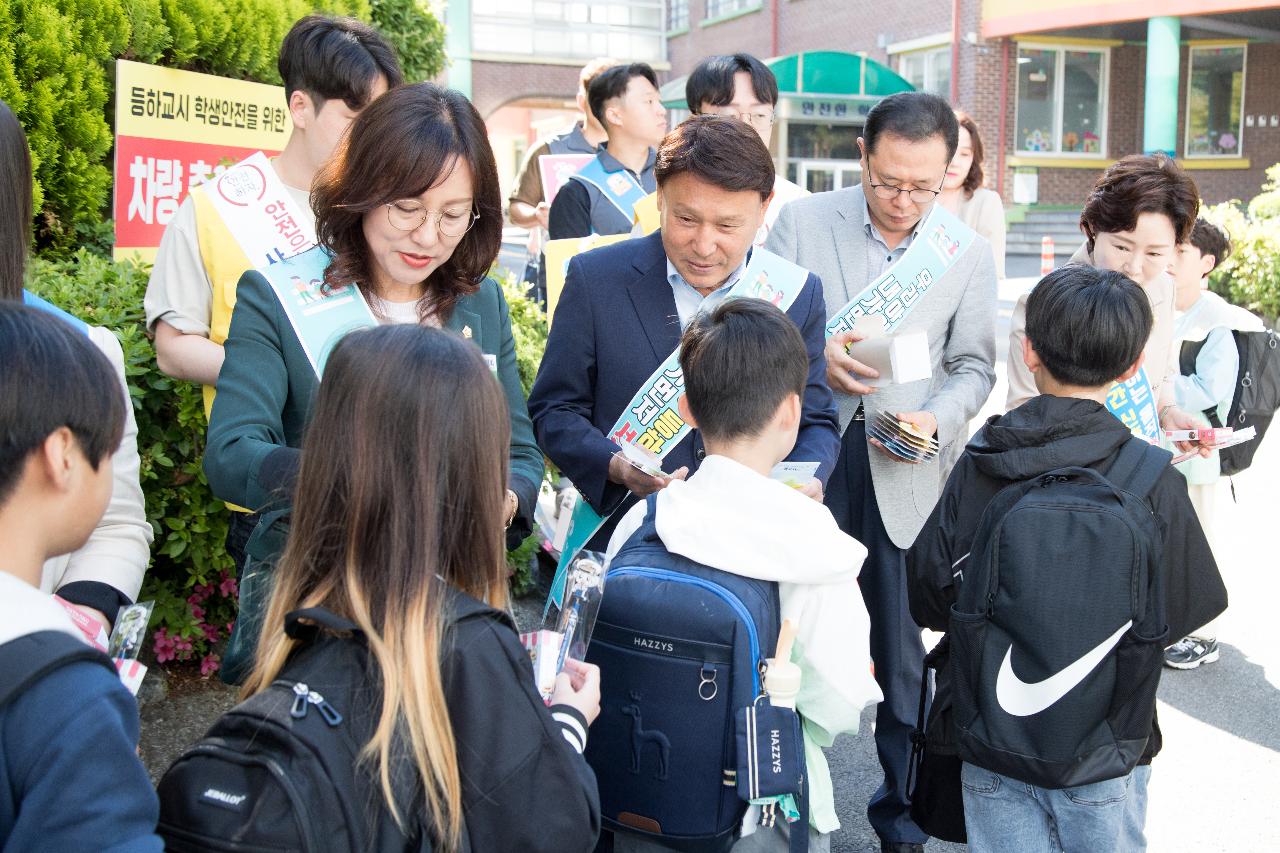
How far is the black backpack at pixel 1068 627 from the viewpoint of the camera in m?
2.39

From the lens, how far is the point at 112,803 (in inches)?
53.4

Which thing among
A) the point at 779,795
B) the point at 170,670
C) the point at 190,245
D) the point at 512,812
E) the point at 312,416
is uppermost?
the point at 190,245

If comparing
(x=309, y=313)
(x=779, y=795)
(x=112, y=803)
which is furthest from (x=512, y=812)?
(x=309, y=313)

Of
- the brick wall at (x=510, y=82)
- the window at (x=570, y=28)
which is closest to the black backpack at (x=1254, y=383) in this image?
the brick wall at (x=510, y=82)

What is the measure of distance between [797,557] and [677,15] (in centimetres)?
3266

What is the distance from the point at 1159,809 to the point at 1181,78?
23730 mm

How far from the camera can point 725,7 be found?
3070 centimetres

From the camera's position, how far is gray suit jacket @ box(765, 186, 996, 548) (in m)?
3.37

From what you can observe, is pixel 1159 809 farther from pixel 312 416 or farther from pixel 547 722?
pixel 312 416

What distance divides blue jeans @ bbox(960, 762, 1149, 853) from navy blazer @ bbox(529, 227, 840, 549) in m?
0.82

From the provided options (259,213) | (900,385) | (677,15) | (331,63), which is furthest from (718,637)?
(677,15)

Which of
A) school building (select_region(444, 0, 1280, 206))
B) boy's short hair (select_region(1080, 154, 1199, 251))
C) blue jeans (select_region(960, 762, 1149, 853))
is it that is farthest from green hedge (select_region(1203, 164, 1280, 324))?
blue jeans (select_region(960, 762, 1149, 853))

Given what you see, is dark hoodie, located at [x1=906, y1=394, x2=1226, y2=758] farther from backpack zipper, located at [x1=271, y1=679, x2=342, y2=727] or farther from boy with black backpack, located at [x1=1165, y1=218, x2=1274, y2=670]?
boy with black backpack, located at [x1=1165, y1=218, x2=1274, y2=670]

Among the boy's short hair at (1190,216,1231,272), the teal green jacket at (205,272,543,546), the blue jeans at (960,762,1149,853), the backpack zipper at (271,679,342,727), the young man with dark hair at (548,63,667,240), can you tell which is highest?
the young man with dark hair at (548,63,667,240)
